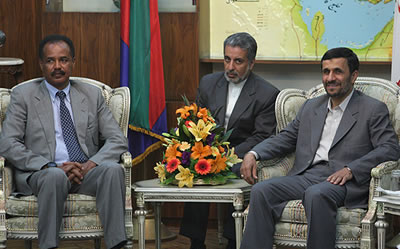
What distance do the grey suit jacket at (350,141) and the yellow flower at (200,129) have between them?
315mm

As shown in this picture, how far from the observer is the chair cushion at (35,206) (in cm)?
433

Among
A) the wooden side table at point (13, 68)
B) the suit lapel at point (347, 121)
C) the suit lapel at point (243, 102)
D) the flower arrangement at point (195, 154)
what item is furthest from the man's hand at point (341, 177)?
the wooden side table at point (13, 68)

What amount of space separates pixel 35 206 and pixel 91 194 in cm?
33

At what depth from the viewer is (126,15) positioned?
5.51 meters

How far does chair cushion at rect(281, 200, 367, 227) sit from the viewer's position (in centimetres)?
404

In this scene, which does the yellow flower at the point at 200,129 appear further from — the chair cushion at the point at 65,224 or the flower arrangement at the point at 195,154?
the chair cushion at the point at 65,224

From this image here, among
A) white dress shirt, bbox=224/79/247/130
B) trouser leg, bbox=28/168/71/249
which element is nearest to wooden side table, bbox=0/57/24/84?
trouser leg, bbox=28/168/71/249

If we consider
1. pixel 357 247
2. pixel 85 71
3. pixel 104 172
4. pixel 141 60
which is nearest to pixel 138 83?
pixel 141 60

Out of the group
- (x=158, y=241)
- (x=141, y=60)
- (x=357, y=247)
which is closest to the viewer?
(x=357, y=247)

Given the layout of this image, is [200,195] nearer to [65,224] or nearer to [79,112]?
[65,224]

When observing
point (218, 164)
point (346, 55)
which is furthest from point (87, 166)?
point (346, 55)

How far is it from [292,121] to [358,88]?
0.47m

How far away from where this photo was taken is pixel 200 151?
4414mm

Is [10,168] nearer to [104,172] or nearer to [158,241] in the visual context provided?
[104,172]
